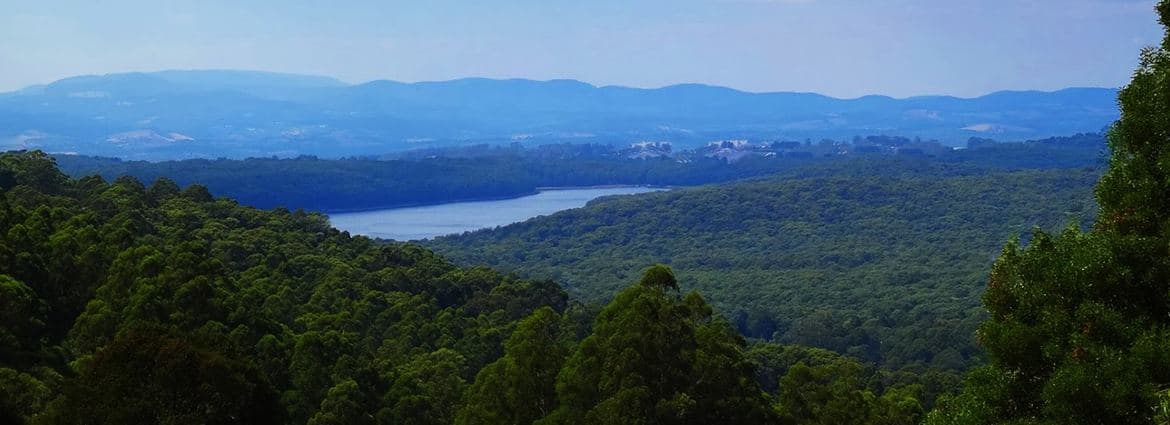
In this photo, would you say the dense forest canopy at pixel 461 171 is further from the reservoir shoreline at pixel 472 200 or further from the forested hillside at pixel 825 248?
the forested hillside at pixel 825 248

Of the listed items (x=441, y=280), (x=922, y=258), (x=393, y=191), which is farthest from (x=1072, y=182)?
(x=441, y=280)

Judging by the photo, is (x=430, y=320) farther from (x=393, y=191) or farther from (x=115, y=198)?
(x=393, y=191)

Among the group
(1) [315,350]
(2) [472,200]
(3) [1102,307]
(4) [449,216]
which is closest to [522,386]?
(1) [315,350]

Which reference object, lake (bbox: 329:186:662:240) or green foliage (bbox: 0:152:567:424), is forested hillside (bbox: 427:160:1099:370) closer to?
lake (bbox: 329:186:662:240)

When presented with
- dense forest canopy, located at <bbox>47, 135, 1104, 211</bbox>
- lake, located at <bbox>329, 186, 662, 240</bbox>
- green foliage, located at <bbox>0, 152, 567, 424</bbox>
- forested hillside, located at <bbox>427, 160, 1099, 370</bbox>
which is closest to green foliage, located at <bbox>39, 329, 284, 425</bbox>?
green foliage, located at <bbox>0, 152, 567, 424</bbox>

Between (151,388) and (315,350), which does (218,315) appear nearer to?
(315,350)
